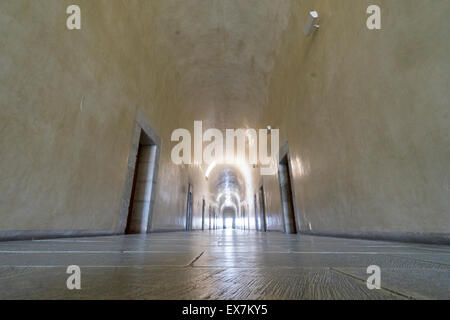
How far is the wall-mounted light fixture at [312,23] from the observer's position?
3.61 metres

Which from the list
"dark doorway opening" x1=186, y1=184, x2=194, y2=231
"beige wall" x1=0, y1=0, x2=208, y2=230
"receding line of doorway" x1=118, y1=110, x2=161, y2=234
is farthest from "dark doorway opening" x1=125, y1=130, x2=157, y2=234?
"dark doorway opening" x1=186, y1=184, x2=194, y2=231

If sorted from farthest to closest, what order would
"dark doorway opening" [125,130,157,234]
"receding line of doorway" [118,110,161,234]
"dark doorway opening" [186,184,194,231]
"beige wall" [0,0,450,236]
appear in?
"dark doorway opening" [186,184,194,231], "dark doorway opening" [125,130,157,234], "receding line of doorway" [118,110,161,234], "beige wall" [0,0,450,236]

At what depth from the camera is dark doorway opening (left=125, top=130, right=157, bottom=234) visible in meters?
5.27

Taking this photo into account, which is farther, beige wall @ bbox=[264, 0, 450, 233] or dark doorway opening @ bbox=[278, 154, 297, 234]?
dark doorway opening @ bbox=[278, 154, 297, 234]

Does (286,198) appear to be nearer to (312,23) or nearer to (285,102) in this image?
(285,102)

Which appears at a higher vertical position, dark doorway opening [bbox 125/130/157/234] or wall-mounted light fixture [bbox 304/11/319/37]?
wall-mounted light fixture [bbox 304/11/319/37]

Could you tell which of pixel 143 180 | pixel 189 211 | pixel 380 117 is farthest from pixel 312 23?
pixel 189 211

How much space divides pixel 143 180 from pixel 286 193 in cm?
429

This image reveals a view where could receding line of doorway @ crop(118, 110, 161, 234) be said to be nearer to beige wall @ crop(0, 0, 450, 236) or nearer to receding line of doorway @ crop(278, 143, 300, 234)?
beige wall @ crop(0, 0, 450, 236)

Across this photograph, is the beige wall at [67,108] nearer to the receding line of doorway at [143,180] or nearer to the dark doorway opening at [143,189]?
the receding line of doorway at [143,180]
